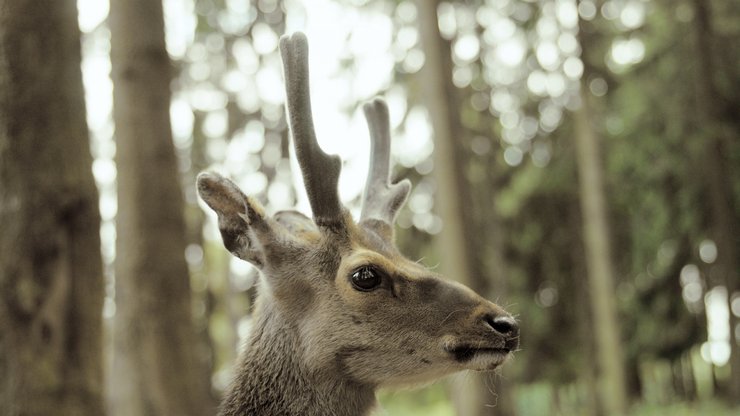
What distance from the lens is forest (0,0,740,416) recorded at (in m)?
4.43

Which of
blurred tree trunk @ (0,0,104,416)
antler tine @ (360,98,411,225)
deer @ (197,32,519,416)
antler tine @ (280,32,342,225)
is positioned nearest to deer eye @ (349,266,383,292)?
deer @ (197,32,519,416)

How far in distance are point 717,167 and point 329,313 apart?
13704mm

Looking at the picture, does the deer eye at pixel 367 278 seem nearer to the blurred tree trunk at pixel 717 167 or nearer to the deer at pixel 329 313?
the deer at pixel 329 313

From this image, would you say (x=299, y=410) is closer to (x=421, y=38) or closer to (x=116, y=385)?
(x=116, y=385)

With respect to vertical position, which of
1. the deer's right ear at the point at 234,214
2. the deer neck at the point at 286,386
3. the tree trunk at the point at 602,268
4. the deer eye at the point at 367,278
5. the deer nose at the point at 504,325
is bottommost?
the tree trunk at the point at 602,268

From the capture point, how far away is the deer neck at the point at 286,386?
13.0ft

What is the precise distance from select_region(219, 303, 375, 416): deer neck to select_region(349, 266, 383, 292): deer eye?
1.33 feet

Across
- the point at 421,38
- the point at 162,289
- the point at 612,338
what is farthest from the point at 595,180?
the point at 162,289

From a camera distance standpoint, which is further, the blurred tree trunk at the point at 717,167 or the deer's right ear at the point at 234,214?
the blurred tree trunk at the point at 717,167

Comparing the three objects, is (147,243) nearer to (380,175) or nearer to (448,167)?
(380,175)

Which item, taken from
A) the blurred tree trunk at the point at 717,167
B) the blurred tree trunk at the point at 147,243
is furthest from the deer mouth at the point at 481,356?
the blurred tree trunk at the point at 717,167

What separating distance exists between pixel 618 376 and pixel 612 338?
0.75 meters

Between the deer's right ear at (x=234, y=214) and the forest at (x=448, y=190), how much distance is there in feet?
1.10

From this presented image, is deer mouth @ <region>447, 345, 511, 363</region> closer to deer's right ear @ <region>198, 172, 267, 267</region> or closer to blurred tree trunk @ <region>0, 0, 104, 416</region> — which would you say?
deer's right ear @ <region>198, 172, 267, 267</region>
